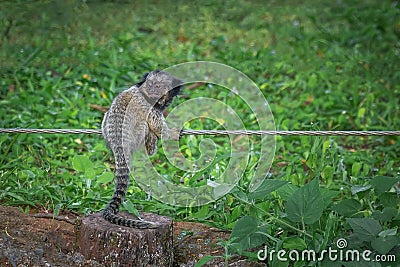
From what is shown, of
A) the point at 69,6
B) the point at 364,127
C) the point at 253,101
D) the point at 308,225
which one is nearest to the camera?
the point at 308,225

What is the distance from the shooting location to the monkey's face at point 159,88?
4.29 m

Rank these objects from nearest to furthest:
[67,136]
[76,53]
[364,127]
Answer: [67,136] → [364,127] → [76,53]

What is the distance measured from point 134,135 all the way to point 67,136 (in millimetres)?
1701

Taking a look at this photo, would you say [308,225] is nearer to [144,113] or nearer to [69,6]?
[144,113]

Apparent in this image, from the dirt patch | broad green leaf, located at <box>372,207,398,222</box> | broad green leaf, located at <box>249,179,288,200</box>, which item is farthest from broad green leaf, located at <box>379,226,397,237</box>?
the dirt patch

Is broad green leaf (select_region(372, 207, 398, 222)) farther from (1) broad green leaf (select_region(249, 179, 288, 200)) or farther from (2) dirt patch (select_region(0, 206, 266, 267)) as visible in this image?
(2) dirt patch (select_region(0, 206, 266, 267))

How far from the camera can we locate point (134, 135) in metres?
4.30

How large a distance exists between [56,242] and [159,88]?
1.08 metres

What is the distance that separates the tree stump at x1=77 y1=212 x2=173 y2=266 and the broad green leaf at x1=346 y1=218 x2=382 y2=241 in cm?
98

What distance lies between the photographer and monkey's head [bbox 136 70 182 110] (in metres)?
4.29

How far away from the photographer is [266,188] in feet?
12.5

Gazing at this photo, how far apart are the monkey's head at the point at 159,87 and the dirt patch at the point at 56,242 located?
759 millimetres

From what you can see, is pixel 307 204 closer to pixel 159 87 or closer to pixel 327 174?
pixel 159 87

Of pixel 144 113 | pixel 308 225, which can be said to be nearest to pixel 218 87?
pixel 144 113
